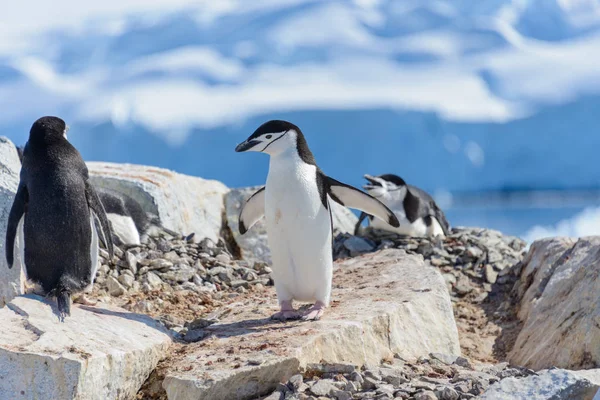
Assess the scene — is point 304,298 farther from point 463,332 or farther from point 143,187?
point 143,187

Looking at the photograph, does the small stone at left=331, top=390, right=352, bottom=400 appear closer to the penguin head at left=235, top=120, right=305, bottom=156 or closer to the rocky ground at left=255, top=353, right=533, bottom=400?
the rocky ground at left=255, top=353, right=533, bottom=400

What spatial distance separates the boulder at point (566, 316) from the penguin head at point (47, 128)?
3.07m

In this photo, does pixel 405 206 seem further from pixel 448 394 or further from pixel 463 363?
pixel 448 394

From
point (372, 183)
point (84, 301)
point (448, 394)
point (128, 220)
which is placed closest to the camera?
point (448, 394)

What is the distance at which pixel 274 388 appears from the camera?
11.9 feet

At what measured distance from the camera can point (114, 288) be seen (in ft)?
18.3

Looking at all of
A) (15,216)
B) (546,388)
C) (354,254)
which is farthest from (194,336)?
(354,254)

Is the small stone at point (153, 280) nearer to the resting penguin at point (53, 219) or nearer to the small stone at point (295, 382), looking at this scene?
the resting penguin at point (53, 219)

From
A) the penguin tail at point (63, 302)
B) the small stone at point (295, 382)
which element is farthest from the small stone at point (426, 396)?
the penguin tail at point (63, 302)

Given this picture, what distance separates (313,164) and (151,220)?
333 centimetres

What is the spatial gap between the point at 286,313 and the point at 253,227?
399cm

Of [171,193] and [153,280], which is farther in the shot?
[171,193]

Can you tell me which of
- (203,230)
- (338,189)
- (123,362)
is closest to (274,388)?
(123,362)

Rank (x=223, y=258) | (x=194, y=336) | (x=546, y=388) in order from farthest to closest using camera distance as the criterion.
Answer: (x=223, y=258) → (x=194, y=336) → (x=546, y=388)
